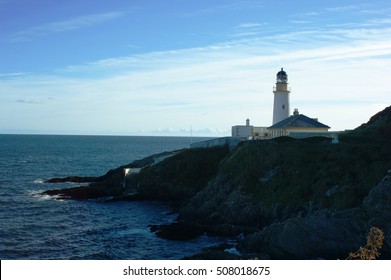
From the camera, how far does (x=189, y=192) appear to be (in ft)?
166

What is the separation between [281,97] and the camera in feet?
208

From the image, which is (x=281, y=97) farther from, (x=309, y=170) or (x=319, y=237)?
(x=319, y=237)

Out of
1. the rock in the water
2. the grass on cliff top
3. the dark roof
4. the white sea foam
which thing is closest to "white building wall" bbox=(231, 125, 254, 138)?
the dark roof

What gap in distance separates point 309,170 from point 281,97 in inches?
1093

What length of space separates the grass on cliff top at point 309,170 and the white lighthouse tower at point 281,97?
19.8m

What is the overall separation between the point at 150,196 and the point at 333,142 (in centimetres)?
2355

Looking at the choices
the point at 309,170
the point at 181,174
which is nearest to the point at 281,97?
the point at 181,174

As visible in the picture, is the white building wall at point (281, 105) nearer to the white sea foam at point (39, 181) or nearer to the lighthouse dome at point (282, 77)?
the lighthouse dome at point (282, 77)

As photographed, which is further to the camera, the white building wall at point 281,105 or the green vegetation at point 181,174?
the white building wall at point 281,105

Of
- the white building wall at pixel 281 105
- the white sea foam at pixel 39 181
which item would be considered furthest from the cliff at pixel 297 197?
the white sea foam at pixel 39 181

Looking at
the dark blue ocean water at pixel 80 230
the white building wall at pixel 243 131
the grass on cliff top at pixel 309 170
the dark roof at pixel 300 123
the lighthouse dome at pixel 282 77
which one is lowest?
the dark blue ocean water at pixel 80 230

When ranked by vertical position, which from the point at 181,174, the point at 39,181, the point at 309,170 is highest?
the point at 309,170

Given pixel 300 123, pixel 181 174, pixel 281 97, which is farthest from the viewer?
pixel 281 97

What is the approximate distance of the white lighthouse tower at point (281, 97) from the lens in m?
63.3
